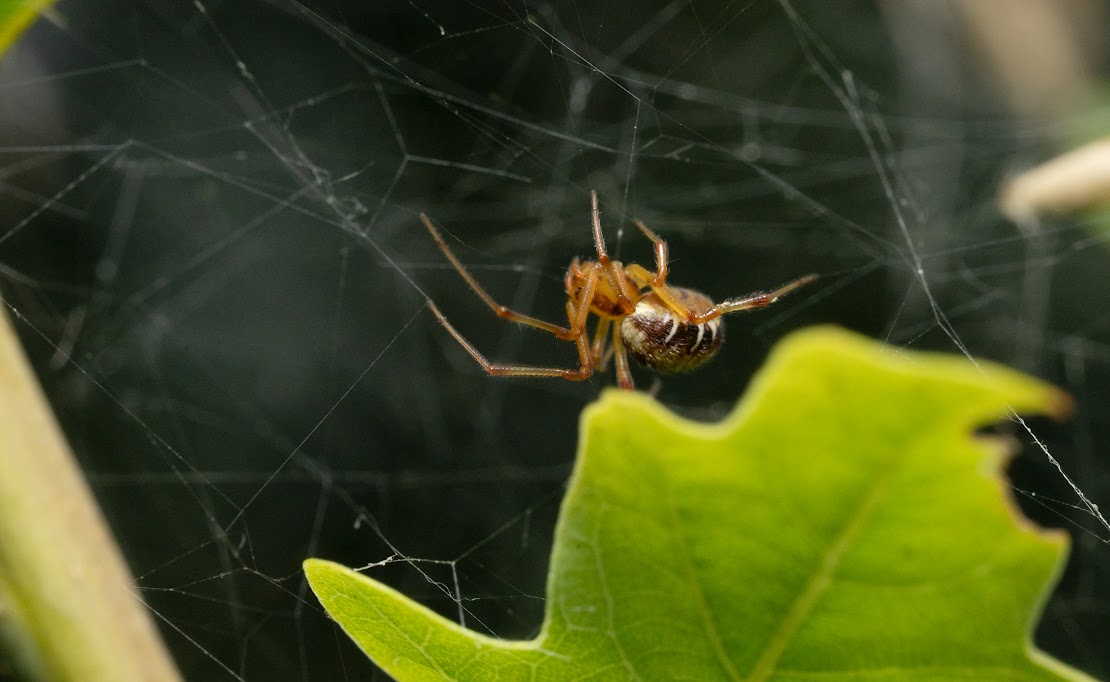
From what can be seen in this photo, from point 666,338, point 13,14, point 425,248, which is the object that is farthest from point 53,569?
point 425,248

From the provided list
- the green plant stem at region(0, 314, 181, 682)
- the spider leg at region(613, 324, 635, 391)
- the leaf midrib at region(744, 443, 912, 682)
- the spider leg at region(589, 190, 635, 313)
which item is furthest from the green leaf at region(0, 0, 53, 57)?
the spider leg at region(613, 324, 635, 391)

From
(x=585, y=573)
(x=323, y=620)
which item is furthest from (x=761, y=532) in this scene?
(x=323, y=620)

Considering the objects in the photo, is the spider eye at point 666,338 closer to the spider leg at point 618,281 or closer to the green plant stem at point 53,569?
the spider leg at point 618,281

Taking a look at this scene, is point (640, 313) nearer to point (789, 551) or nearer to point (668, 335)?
point (668, 335)

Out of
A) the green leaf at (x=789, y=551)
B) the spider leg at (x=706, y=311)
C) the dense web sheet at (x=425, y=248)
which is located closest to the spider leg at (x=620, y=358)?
the spider leg at (x=706, y=311)

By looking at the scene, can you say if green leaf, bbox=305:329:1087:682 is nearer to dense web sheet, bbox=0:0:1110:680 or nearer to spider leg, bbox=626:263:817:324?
spider leg, bbox=626:263:817:324
